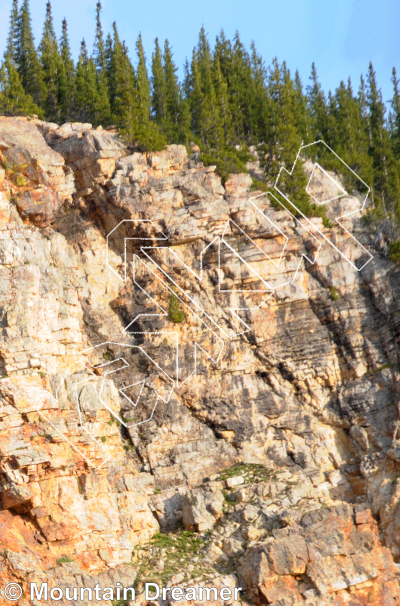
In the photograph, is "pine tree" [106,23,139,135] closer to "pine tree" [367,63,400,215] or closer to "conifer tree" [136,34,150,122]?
"conifer tree" [136,34,150,122]

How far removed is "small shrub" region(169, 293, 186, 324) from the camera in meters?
45.3

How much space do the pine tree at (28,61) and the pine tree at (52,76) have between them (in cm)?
57

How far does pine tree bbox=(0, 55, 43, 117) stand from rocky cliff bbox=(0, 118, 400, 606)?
3036 mm

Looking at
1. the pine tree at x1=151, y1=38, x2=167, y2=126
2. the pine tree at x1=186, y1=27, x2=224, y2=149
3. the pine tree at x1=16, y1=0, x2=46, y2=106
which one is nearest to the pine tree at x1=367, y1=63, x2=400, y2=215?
the pine tree at x1=186, y1=27, x2=224, y2=149

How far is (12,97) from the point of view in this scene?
5722cm

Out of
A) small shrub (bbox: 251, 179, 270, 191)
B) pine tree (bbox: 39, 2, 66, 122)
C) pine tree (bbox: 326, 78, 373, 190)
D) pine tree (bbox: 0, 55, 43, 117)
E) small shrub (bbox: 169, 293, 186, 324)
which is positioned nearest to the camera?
small shrub (bbox: 169, 293, 186, 324)

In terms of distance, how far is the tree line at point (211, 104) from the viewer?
52.6 metres

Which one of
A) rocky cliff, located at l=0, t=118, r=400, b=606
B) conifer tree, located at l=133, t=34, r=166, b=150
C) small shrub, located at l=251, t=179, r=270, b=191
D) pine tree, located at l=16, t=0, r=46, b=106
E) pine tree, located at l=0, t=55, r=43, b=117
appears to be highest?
pine tree, located at l=16, t=0, r=46, b=106

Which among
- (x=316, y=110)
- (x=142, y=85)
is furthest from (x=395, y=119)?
(x=142, y=85)

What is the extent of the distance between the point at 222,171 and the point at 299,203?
515 cm

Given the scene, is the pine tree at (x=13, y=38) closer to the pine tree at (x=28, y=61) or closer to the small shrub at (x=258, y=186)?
the pine tree at (x=28, y=61)

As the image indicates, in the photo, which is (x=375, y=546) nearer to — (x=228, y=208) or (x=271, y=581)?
(x=271, y=581)

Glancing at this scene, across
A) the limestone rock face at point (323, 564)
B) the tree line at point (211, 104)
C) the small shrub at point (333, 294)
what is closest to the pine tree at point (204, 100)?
the tree line at point (211, 104)

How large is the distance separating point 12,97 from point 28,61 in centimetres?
1097
